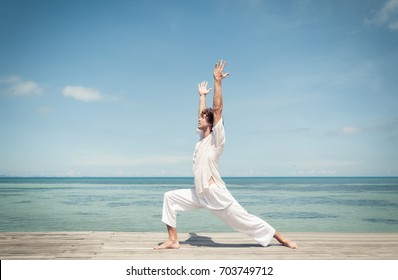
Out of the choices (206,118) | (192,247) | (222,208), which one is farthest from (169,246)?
(206,118)

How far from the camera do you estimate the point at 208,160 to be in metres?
4.47

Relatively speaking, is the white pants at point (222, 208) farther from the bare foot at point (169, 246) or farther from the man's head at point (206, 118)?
the man's head at point (206, 118)

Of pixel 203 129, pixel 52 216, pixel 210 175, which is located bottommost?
pixel 52 216

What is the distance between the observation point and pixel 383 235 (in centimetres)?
556

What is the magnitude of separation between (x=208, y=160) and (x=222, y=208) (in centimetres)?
61

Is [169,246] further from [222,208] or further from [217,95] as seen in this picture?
[217,95]

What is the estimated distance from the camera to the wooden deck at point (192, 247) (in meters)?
4.11

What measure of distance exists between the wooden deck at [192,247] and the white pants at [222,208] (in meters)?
0.22

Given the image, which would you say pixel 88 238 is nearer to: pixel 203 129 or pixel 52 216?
pixel 203 129

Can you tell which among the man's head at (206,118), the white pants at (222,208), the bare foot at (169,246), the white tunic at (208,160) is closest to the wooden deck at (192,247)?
the bare foot at (169,246)

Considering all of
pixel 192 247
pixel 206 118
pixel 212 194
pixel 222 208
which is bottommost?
pixel 192 247
